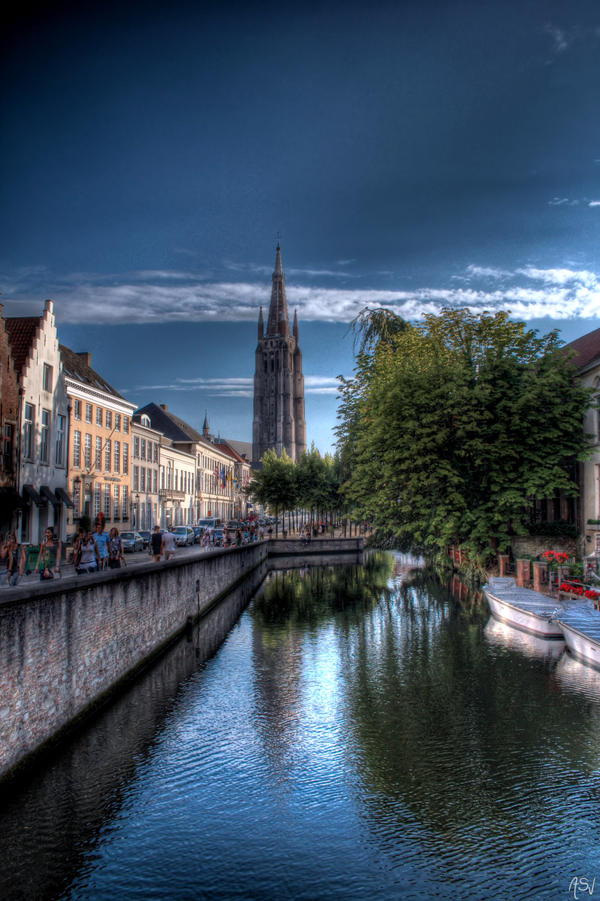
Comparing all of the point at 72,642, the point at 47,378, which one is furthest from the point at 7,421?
the point at 72,642

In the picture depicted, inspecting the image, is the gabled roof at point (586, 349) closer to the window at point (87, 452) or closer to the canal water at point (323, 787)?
the canal water at point (323, 787)

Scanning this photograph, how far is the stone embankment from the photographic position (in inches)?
371

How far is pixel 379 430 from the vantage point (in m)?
34.7

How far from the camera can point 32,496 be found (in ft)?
119

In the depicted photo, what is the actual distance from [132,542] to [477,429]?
20754mm

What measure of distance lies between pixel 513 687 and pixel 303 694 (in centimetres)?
451

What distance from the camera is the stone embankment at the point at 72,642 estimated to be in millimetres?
9414

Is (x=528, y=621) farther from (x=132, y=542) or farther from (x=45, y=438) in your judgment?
(x=45, y=438)

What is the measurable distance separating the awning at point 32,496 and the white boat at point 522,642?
2321 cm

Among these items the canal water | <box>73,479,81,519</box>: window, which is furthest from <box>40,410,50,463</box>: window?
the canal water

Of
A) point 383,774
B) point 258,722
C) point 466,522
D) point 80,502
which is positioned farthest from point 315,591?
point 383,774

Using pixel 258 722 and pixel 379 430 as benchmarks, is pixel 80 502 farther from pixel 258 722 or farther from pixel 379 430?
pixel 258 722

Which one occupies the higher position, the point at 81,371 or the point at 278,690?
the point at 81,371

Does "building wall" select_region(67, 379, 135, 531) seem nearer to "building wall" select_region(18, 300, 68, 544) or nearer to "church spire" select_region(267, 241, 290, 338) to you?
"building wall" select_region(18, 300, 68, 544)
